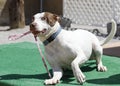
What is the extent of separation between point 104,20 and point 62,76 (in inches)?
286

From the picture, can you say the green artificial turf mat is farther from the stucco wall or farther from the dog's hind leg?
the stucco wall

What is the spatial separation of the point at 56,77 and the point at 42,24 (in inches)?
20.9

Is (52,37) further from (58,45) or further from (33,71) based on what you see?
(33,71)

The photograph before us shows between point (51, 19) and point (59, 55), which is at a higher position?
point (51, 19)

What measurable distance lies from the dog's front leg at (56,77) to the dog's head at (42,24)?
407mm

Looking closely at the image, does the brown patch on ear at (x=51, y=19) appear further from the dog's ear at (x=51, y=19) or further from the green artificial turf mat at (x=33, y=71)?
the green artificial turf mat at (x=33, y=71)

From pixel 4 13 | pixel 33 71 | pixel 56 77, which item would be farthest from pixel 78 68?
pixel 4 13

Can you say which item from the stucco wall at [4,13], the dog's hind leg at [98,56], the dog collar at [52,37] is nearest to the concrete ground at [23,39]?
the stucco wall at [4,13]

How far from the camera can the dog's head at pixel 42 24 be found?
3936 mm

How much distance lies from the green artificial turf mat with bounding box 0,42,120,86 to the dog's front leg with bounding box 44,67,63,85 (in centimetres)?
5

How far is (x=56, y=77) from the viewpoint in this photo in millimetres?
4059

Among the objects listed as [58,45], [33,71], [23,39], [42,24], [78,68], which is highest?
[42,24]

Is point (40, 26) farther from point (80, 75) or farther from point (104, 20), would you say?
point (104, 20)

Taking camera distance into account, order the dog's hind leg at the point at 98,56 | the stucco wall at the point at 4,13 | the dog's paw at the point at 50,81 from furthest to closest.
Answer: the stucco wall at the point at 4,13 → the dog's hind leg at the point at 98,56 → the dog's paw at the point at 50,81
